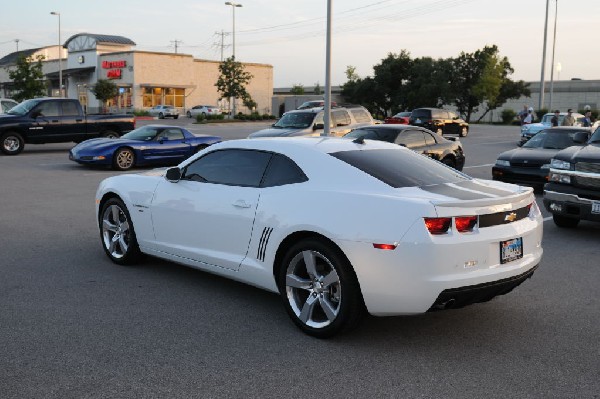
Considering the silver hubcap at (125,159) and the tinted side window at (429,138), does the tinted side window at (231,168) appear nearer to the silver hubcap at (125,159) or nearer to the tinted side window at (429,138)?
the tinted side window at (429,138)

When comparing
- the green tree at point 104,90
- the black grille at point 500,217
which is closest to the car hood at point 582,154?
the black grille at point 500,217

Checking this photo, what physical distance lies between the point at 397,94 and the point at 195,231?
223 feet

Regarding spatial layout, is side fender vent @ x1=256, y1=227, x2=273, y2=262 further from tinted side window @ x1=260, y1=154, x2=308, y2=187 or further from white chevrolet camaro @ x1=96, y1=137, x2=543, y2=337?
tinted side window @ x1=260, y1=154, x2=308, y2=187

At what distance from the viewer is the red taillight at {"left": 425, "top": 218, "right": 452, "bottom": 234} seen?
14.2ft

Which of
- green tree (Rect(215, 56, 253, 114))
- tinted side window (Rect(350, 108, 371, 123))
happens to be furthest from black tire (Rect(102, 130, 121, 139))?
green tree (Rect(215, 56, 253, 114))

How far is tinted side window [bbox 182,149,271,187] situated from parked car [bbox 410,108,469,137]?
28.1 m

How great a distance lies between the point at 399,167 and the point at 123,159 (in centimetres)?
1298

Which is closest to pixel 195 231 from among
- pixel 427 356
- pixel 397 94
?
pixel 427 356

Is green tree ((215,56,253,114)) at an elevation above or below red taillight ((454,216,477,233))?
above

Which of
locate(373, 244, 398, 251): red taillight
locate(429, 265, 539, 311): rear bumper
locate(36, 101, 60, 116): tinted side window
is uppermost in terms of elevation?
locate(36, 101, 60, 116): tinted side window

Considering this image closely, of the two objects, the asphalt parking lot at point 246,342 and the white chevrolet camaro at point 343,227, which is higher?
the white chevrolet camaro at point 343,227

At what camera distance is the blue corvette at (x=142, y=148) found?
16.7 meters

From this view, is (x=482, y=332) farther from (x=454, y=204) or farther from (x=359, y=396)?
(x=359, y=396)

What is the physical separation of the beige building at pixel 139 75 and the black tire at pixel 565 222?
64.0m
